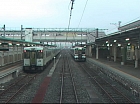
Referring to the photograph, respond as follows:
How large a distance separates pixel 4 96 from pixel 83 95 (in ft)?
14.9

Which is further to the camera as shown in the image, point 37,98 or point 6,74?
point 6,74

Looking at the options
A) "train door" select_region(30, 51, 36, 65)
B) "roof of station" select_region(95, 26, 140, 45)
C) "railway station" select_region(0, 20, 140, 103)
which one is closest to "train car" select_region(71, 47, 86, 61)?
"railway station" select_region(0, 20, 140, 103)

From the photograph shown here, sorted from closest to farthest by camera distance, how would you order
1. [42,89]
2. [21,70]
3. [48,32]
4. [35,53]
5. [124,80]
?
[42,89], [124,80], [35,53], [21,70], [48,32]

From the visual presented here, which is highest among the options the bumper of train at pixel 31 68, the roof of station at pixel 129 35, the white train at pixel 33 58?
the roof of station at pixel 129 35

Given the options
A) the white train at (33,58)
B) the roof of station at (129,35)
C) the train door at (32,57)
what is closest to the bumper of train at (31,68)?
the white train at (33,58)

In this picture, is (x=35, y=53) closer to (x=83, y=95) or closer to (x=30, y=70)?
(x=30, y=70)

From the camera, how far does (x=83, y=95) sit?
1093 cm

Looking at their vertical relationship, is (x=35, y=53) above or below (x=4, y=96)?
above

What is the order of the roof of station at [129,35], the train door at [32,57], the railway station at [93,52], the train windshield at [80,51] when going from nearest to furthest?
the railway station at [93,52] → the roof of station at [129,35] → the train door at [32,57] → the train windshield at [80,51]

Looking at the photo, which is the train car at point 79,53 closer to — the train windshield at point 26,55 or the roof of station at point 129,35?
the roof of station at point 129,35

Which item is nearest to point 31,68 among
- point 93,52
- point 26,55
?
point 26,55

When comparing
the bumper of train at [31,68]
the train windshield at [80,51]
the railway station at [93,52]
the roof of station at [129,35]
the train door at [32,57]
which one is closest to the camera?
the railway station at [93,52]

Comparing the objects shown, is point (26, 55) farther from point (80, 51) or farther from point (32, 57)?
point (80, 51)

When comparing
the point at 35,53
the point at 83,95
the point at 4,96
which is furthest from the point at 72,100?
the point at 35,53
